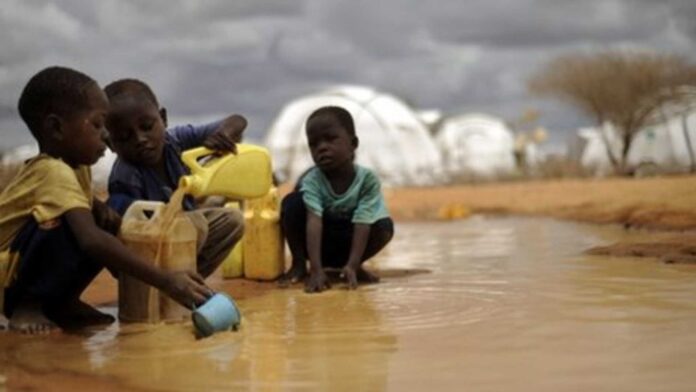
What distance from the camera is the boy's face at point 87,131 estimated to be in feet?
9.67

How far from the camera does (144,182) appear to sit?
11.3ft

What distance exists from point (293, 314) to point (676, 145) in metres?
20.2

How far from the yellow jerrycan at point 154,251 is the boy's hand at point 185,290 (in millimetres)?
188

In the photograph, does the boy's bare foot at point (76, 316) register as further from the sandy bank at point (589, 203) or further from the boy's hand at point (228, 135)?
the sandy bank at point (589, 203)

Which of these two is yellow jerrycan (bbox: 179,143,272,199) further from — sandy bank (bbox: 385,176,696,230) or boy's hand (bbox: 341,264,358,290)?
sandy bank (bbox: 385,176,696,230)

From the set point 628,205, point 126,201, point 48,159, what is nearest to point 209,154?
point 126,201

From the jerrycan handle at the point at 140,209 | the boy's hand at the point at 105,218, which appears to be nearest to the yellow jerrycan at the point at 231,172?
the jerrycan handle at the point at 140,209

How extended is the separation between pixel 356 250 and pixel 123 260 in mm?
1417

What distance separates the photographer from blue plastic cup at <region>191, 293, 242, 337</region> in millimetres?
2734

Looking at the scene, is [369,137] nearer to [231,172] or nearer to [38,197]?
[231,172]

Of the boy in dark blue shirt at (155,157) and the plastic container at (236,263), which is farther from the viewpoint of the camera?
the plastic container at (236,263)

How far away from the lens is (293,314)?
3.21m

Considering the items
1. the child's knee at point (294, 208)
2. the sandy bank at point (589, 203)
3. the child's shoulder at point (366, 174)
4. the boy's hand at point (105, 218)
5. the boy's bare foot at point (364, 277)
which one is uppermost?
the child's shoulder at point (366, 174)

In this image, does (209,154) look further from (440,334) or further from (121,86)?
(440,334)
